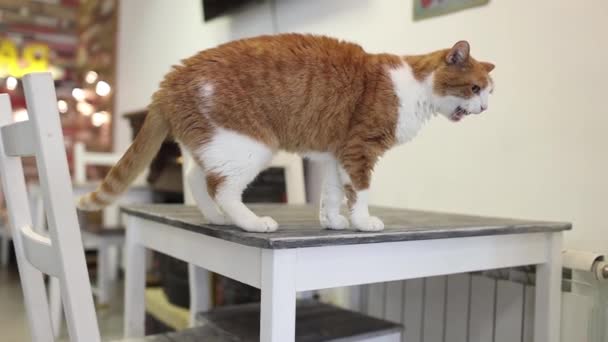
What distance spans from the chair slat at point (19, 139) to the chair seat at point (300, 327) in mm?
420

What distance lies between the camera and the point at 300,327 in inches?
42.2

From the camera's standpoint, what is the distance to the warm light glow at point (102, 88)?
371 cm

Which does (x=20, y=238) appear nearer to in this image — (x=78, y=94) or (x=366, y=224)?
(x=366, y=224)

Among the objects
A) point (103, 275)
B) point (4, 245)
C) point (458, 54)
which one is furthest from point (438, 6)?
point (4, 245)

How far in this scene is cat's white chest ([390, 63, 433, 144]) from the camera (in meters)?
→ 0.80

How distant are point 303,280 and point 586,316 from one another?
0.73m

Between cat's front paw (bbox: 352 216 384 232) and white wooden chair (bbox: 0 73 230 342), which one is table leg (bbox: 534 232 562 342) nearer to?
cat's front paw (bbox: 352 216 384 232)

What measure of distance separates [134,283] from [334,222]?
500mm

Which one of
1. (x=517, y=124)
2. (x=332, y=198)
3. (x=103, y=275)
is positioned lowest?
(x=103, y=275)

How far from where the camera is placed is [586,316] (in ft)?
3.56

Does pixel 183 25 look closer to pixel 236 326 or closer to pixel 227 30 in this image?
pixel 227 30

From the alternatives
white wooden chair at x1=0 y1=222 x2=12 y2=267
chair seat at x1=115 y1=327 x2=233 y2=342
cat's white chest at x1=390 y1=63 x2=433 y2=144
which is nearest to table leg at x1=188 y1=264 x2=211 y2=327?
chair seat at x1=115 y1=327 x2=233 y2=342

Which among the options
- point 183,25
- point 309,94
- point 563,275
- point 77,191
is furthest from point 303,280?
point 183,25

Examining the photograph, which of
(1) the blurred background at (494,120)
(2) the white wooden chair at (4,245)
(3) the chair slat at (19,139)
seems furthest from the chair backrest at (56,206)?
(2) the white wooden chair at (4,245)
